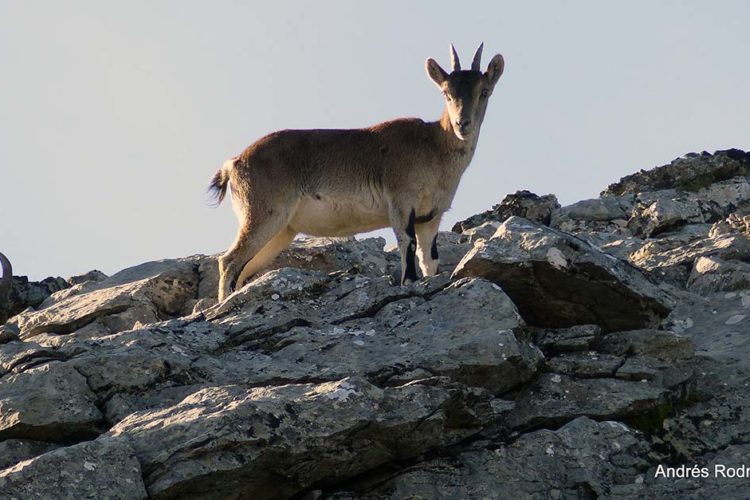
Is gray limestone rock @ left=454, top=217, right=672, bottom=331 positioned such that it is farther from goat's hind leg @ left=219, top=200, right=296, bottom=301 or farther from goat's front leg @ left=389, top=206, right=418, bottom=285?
goat's hind leg @ left=219, top=200, right=296, bottom=301

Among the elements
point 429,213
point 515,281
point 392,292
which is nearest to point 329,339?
point 392,292

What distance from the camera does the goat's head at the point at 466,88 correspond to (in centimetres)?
1612

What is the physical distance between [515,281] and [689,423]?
7.91ft

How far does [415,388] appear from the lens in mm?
9773

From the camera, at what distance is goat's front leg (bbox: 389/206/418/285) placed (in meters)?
15.5

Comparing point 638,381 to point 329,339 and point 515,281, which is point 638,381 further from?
point 329,339

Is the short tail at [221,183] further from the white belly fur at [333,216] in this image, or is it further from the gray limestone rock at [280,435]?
the gray limestone rock at [280,435]

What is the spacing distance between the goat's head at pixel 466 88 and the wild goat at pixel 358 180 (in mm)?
14

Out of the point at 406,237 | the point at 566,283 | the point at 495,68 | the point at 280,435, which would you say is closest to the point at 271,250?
the point at 406,237

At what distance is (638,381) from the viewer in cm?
1117

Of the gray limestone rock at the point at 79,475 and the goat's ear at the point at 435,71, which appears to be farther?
the goat's ear at the point at 435,71

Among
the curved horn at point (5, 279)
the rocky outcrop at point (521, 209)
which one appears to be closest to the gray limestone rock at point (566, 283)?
the curved horn at point (5, 279)

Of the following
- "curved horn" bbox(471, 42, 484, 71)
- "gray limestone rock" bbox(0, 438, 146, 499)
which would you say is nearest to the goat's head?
"curved horn" bbox(471, 42, 484, 71)

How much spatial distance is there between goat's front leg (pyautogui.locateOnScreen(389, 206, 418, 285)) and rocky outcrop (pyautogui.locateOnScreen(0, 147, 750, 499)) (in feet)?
8.22
